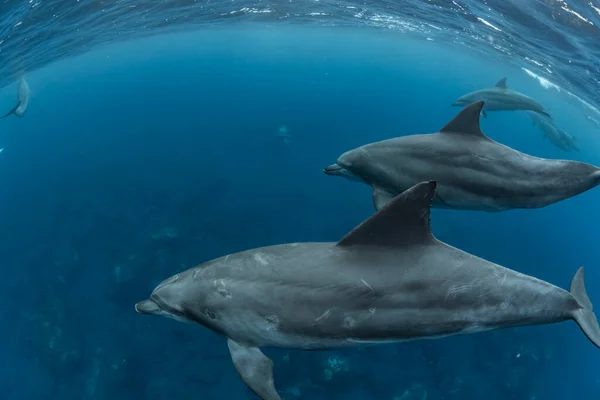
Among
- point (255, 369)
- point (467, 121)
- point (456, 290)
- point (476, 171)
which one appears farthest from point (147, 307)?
point (467, 121)

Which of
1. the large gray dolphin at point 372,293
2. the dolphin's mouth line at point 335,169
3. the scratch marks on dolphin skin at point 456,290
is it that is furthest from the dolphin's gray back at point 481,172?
the scratch marks on dolphin skin at point 456,290

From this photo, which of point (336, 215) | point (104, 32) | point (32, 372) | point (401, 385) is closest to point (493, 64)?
point (336, 215)

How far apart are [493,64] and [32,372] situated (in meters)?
37.2

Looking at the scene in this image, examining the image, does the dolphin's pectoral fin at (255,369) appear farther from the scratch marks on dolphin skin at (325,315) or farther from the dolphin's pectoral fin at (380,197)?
the dolphin's pectoral fin at (380,197)

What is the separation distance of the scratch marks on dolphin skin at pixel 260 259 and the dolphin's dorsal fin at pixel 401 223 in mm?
998

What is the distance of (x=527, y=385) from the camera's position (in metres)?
10.5

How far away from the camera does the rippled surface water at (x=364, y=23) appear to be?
17938mm

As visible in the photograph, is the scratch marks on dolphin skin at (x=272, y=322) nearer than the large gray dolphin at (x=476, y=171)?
Yes

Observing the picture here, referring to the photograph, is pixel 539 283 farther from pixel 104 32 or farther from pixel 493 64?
pixel 493 64

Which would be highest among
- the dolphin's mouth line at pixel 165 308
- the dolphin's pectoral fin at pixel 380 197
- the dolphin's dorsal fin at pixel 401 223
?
the dolphin's dorsal fin at pixel 401 223

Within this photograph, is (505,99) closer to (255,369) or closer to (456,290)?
(456,290)

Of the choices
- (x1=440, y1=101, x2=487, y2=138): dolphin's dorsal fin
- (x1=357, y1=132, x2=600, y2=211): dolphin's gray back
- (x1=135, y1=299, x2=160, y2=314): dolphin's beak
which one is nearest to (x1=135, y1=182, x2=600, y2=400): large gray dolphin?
(x1=135, y1=299, x2=160, y2=314): dolphin's beak

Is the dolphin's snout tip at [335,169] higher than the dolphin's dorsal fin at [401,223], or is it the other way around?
the dolphin's dorsal fin at [401,223]

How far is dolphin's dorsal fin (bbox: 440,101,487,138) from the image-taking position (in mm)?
6730
